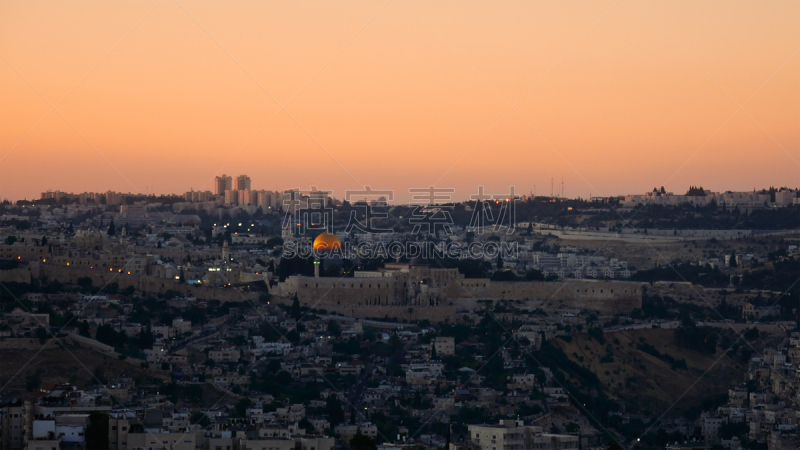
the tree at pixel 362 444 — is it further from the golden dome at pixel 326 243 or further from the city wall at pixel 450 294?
the golden dome at pixel 326 243

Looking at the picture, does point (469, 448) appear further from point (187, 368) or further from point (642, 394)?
point (642, 394)

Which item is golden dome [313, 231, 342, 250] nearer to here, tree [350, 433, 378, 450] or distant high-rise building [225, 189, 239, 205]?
tree [350, 433, 378, 450]

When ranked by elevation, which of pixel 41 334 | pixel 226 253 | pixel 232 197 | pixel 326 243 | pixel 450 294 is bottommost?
pixel 41 334

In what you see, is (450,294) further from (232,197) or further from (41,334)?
(232,197)

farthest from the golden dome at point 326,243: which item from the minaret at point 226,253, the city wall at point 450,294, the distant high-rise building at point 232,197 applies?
the distant high-rise building at point 232,197

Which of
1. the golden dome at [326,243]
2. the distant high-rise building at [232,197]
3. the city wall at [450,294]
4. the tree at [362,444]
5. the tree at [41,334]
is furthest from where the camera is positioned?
the distant high-rise building at [232,197]

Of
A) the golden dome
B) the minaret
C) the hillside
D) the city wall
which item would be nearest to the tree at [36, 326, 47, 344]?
the city wall

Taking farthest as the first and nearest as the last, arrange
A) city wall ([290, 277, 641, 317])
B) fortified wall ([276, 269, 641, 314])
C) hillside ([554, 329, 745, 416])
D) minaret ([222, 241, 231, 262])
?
minaret ([222, 241, 231, 262]) → fortified wall ([276, 269, 641, 314]) → city wall ([290, 277, 641, 317]) → hillside ([554, 329, 745, 416])

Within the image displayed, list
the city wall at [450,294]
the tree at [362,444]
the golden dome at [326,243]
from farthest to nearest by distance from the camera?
the golden dome at [326,243] → the city wall at [450,294] → the tree at [362,444]

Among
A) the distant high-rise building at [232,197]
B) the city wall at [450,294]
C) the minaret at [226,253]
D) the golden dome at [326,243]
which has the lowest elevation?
the city wall at [450,294]

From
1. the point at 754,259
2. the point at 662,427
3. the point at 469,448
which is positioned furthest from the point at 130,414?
the point at 754,259

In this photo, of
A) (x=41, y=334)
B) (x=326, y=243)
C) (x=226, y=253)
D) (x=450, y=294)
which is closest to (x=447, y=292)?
(x=450, y=294)

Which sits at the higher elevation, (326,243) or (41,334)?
(326,243)
